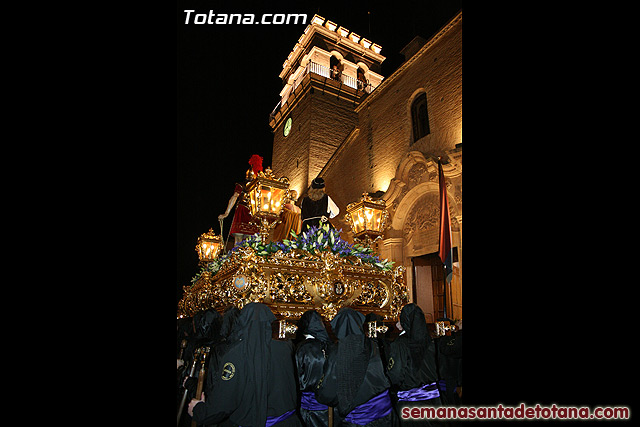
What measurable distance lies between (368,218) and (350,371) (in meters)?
3.05

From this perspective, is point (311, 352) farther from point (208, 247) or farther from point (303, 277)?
point (208, 247)

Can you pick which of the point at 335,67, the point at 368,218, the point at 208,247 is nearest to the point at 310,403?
the point at 368,218

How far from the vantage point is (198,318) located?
4.42 m

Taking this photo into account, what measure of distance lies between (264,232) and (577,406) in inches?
174

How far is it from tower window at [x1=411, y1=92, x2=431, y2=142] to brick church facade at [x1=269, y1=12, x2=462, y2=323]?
0.11 feet

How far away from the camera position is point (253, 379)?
3061mm

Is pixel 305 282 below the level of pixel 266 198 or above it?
below

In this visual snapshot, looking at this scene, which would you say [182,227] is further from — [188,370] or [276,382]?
[276,382]

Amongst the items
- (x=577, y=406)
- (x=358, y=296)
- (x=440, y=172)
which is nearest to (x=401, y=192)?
(x=440, y=172)

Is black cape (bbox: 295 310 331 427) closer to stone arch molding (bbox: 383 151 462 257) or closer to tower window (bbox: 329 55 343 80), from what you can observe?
stone arch molding (bbox: 383 151 462 257)

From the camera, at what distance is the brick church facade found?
10.1 metres

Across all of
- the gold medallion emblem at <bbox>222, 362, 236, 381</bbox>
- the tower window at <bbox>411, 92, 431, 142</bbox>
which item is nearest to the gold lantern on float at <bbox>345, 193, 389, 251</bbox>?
the gold medallion emblem at <bbox>222, 362, 236, 381</bbox>

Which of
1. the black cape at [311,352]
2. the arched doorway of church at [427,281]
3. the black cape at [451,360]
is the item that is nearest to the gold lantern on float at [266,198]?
the black cape at [311,352]

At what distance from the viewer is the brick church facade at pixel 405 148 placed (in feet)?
33.2
